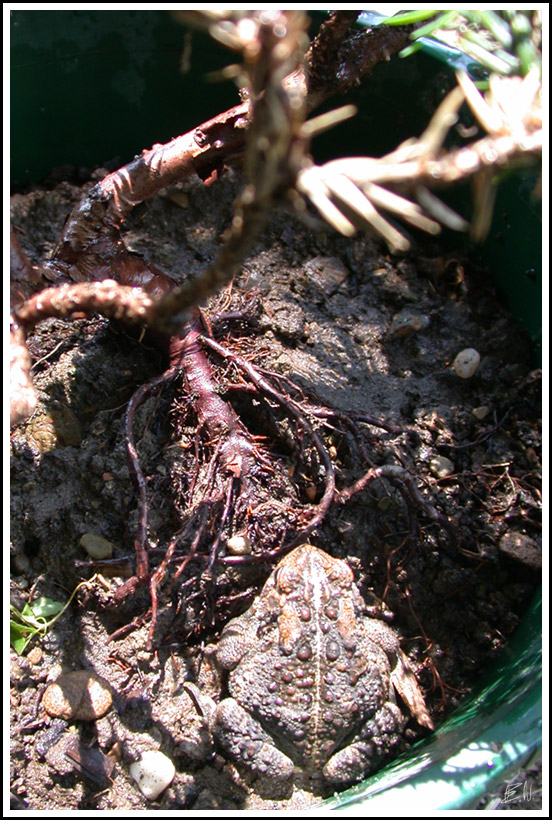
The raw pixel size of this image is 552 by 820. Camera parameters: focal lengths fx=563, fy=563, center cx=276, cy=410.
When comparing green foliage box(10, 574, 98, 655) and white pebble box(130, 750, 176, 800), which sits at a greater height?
green foliage box(10, 574, 98, 655)

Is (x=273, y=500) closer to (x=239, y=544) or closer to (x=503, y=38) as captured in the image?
(x=239, y=544)

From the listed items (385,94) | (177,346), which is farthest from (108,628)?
(385,94)

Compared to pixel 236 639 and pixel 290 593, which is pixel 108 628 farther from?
pixel 290 593

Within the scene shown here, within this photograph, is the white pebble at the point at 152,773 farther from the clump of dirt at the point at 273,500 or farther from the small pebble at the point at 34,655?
the small pebble at the point at 34,655

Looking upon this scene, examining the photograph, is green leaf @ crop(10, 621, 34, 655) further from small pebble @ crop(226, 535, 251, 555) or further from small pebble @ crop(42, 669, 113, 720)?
small pebble @ crop(226, 535, 251, 555)

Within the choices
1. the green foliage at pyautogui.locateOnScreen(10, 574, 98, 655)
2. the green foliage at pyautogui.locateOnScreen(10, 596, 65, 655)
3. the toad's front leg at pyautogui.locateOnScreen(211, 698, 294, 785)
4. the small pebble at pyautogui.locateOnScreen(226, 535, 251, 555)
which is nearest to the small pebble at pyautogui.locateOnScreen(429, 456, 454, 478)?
the small pebble at pyautogui.locateOnScreen(226, 535, 251, 555)

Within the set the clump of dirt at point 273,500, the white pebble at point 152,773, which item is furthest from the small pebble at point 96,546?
the white pebble at point 152,773
